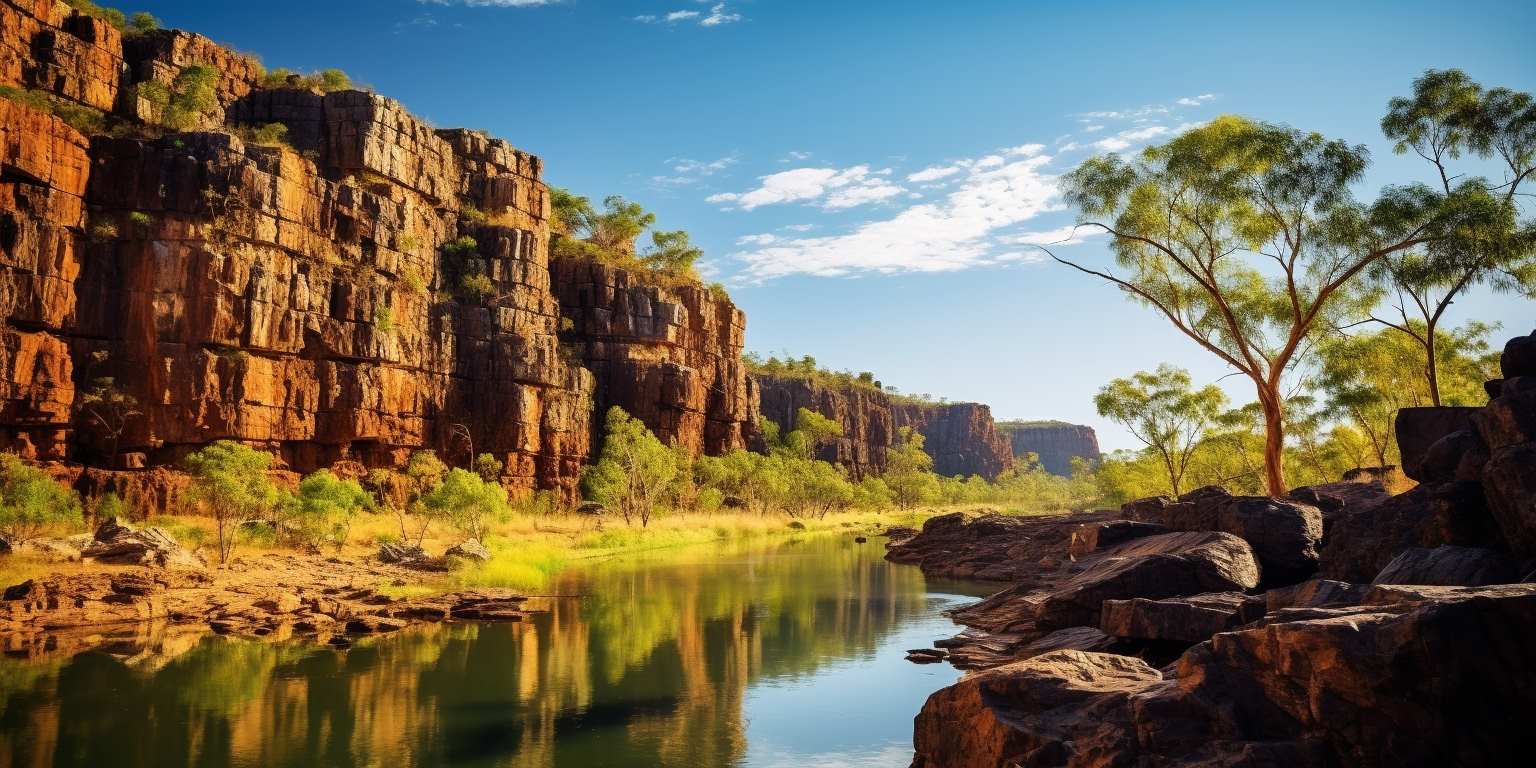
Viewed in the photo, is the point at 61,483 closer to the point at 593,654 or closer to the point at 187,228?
the point at 187,228

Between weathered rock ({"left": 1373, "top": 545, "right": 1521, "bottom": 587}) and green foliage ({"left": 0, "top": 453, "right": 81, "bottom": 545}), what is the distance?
36.7 m

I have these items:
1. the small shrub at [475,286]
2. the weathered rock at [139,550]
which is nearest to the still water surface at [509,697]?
the weathered rock at [139,550]

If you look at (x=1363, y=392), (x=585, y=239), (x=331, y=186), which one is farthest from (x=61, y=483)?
→ (x=1363, y=392)

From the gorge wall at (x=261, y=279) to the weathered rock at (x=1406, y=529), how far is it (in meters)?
49.3

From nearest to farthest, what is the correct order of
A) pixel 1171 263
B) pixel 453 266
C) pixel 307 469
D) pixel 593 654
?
pixel 593 654 → pixel 1171 263 → pixel 307 469 → pixel 453 266

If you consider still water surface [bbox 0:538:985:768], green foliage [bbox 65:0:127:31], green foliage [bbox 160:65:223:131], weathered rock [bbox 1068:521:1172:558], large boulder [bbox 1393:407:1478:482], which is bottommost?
still water surface [bbox 0:538:985:768]

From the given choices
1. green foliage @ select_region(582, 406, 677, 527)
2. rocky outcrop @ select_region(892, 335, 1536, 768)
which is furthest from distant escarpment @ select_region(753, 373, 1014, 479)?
rocky outcrop @ select_region(892, 335, 1536, 768)

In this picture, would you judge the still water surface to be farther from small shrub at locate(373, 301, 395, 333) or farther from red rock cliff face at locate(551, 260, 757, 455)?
red rock cliff face at locate(551, 260, 757, 455)

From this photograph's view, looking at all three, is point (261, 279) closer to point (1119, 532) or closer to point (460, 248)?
point (460, 248)

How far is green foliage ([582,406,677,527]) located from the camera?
6425 centimetres

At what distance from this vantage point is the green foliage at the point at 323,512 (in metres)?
36.5

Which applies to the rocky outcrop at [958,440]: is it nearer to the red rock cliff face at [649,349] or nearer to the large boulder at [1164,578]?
the red rock cliff face at [649,349]

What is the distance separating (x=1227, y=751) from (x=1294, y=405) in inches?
2165

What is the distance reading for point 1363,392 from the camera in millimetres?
44938
